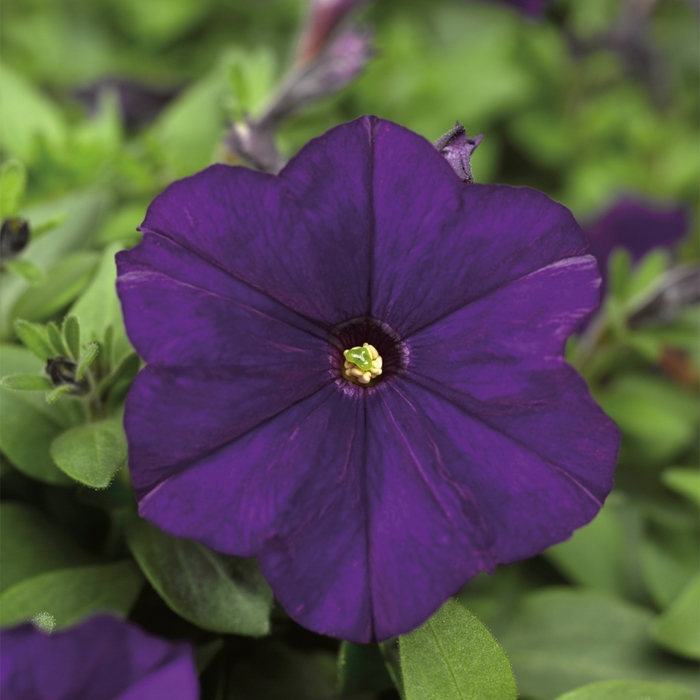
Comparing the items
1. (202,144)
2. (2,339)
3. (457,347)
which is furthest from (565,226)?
(202,144)

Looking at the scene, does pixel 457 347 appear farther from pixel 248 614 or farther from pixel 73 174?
pixel 73 174

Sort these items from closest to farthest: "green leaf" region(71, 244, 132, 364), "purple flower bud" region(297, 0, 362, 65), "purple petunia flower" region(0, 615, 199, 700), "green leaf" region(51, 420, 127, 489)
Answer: "purple petunia flower" region(0, 615, 199, 700) < "green leaf" region(51, 420, 127, 489) < "green leaf" region(71, 244, 132, 364) < "purple flower bud" region(297, 0, 362, 65)

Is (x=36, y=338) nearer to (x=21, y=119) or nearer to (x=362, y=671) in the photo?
(x=362, y=671)

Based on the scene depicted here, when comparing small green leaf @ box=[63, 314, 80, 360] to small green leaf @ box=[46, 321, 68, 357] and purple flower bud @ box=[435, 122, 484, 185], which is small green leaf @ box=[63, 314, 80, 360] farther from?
purple flower bud @ box=[435, 122, 484, 185]

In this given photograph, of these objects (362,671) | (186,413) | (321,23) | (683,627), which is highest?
(321,23)

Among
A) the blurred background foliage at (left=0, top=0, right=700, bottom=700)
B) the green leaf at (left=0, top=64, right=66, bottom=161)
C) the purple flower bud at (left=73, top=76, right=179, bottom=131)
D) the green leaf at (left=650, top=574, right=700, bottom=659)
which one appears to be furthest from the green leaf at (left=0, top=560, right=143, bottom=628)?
the purple flower bud at (left=73, top=76, right=179, bottom=131)

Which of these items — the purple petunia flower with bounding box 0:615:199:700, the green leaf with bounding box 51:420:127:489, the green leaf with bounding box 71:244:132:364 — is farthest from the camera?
the green leaf with bounding box 71:244:132:364

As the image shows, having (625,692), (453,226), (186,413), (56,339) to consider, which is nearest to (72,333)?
(56,339)
